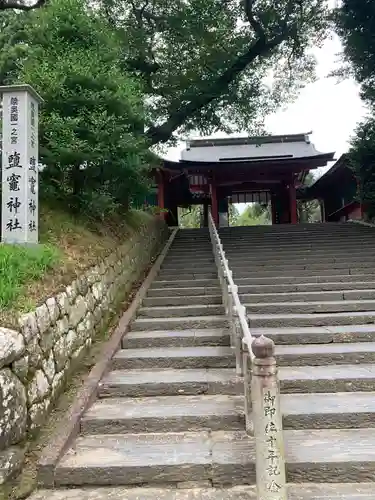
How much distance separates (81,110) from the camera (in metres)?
5.85

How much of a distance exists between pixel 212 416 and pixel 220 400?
1.25 feet

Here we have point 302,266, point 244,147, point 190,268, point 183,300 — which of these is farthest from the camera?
point 244,147

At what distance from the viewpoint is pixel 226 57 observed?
11148 millimetres

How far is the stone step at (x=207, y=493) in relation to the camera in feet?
9.34

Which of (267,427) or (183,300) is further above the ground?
(183,300)

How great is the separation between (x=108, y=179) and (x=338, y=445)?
4778 millimetres

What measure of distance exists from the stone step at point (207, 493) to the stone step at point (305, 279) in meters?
4.67

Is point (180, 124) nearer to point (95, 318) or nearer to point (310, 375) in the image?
point (95, 318)

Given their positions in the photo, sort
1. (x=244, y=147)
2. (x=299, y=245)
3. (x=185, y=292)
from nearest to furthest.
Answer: (x=185, y=292) → (x=299, y=245) → (x=244, y=147)

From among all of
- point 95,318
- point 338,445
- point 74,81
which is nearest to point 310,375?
point 338,445

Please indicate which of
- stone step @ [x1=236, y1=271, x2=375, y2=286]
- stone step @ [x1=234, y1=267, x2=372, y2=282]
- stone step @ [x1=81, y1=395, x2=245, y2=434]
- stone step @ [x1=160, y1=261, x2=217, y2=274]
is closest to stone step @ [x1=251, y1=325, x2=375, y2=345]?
stone step @ [x1=81, y1=395, x2=245, y2=434]

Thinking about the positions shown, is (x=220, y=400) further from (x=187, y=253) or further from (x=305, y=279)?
(x=187, y=253)

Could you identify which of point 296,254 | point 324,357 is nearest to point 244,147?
point 296,254

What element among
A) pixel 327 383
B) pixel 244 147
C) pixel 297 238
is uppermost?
pixel 244 147
